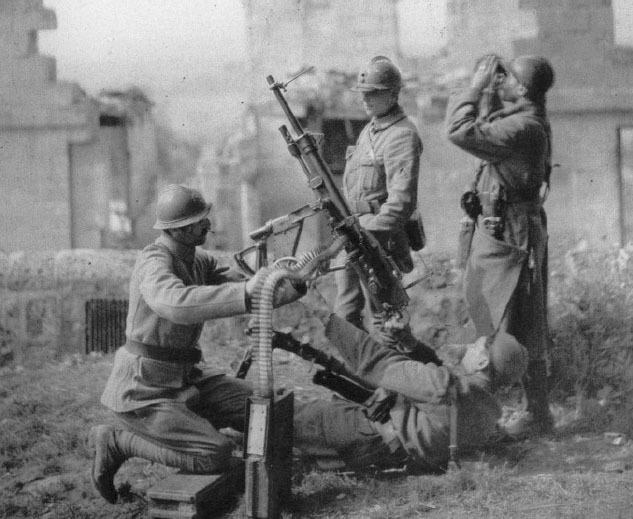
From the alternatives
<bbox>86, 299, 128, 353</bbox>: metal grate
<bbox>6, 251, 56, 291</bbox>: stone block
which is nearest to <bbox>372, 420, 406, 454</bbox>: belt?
<bbox>86, 299, 128, 353</bbox>: metal grate

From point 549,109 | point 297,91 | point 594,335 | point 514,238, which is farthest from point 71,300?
point 549,109


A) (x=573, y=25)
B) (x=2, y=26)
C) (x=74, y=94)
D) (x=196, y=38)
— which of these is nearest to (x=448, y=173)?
(x=573, y=25)

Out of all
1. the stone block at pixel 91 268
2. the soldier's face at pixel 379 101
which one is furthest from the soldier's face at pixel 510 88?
the stone block at pixel 91 268

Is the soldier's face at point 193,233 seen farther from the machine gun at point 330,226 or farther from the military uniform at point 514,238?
the military uniform at point 514,238

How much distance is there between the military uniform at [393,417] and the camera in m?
4.66

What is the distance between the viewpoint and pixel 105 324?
328 inches

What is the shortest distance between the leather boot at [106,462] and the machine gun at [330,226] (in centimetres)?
136

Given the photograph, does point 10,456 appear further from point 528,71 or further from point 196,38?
point 196,38

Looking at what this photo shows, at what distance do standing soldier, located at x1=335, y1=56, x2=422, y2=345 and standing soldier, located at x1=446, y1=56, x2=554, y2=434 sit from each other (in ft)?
1.52

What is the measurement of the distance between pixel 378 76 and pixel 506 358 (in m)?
2.16

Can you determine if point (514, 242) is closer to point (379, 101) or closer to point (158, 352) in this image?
point (379, 101)

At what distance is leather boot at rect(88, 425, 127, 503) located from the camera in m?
4.60

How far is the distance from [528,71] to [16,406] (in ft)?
15.9

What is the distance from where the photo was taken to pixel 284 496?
4492 millimetres
